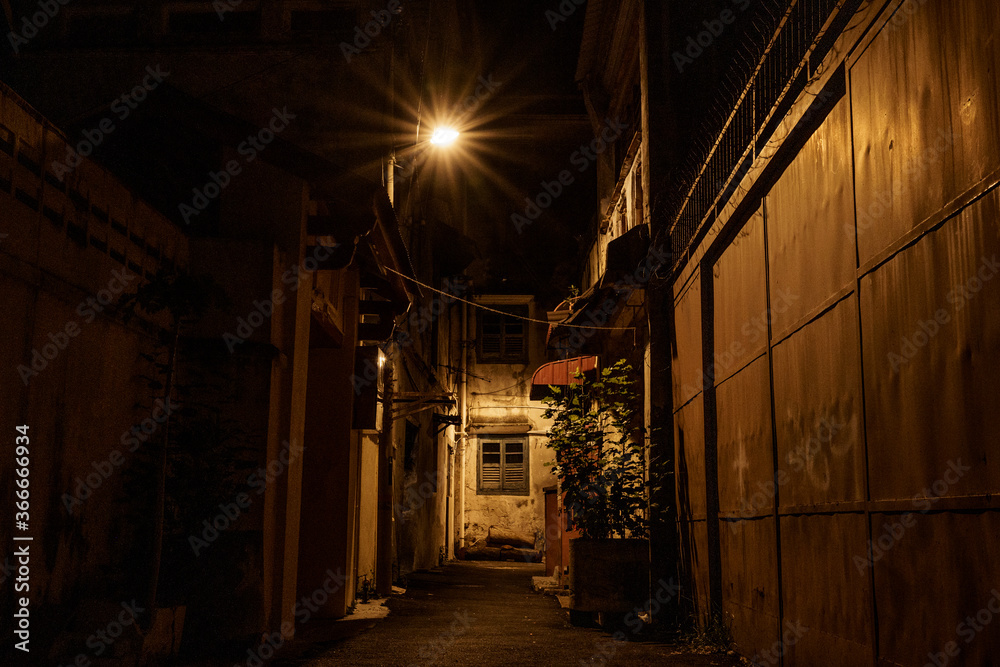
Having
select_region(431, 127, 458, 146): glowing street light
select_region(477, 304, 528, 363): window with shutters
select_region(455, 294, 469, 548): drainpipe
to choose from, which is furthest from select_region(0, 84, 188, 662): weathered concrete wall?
select_region(477, 304, 528, 363): window with shutters

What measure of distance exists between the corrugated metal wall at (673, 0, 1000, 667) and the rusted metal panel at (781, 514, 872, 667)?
17 millimetres

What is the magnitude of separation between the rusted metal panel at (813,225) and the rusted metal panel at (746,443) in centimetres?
70

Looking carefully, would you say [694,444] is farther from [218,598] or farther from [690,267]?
[218,598]

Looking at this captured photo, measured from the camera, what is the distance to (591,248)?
2183 cm

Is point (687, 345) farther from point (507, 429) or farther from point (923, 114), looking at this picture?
point (507, 429)

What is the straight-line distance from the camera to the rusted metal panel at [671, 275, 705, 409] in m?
8.76

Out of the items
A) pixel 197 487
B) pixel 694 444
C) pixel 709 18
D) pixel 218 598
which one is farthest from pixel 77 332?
pixel 709 18

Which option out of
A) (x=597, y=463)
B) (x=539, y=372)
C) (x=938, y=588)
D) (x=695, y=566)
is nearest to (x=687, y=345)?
(x=597, y=463)

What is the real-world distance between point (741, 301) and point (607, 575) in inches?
153

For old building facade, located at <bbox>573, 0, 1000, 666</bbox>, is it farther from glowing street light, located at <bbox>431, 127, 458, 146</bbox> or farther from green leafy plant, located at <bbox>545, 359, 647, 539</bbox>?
glowing street light, located at <bbox>431, 127, 458, 146</bbox>

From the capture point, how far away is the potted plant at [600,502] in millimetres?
9633

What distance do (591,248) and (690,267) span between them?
12.7 m

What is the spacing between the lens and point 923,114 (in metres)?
3.72

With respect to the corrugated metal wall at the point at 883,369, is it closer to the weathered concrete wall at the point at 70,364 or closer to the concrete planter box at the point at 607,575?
the concrete planter box at the point at 607,575
